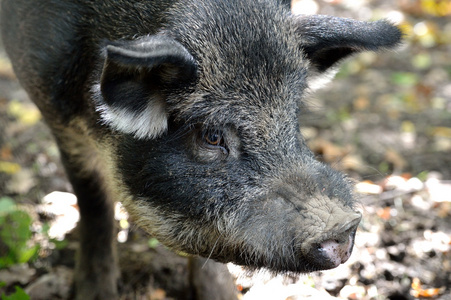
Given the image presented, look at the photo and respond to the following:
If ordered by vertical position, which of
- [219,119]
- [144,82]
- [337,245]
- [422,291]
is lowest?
[422,291]

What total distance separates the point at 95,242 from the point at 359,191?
2.46m

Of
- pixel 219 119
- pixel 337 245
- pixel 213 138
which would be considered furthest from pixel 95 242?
pixel 337 245

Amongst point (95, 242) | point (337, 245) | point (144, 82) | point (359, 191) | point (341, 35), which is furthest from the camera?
point (359, 191)

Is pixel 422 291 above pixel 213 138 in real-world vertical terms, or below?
below

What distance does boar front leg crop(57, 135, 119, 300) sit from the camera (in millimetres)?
4312

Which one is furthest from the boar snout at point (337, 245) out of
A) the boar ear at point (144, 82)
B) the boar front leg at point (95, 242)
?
the boar front leg at point (95, 242)

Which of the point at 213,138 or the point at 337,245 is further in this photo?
the point at 213,138

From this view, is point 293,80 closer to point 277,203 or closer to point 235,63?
point 235,63

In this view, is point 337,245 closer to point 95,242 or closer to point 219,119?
point 219,119

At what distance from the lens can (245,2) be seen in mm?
3307

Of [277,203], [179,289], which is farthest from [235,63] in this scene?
[179,289]

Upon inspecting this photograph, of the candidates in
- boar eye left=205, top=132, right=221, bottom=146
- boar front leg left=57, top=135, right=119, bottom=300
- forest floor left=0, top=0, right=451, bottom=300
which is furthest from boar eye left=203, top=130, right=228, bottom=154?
boar front leg left=57, top=135, right=119, bottom=300

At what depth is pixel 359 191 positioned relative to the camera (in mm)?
5215

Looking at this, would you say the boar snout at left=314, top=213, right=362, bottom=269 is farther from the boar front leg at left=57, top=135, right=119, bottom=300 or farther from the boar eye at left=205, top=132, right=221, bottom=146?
the boar front leg at left=57, top=135, right=119, bottom=300
